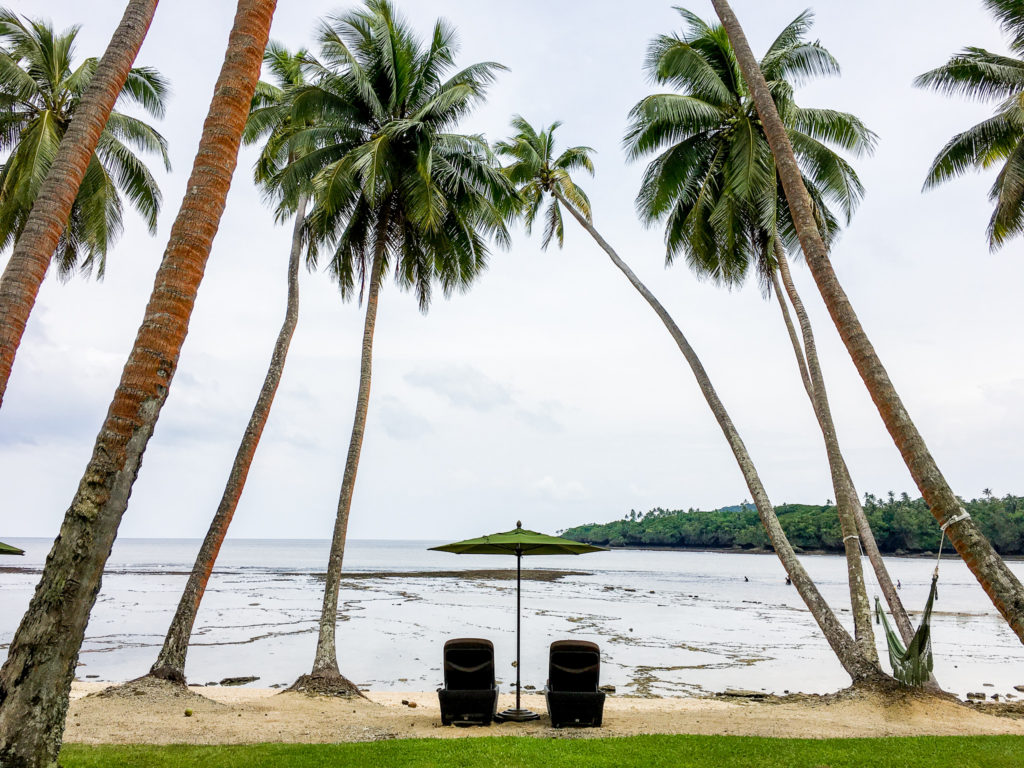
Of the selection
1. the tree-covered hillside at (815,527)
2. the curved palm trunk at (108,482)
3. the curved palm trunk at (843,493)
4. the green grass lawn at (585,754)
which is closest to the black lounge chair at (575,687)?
the green grass lawn at (585,754)

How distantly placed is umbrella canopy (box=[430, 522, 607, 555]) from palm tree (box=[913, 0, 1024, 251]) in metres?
11.9

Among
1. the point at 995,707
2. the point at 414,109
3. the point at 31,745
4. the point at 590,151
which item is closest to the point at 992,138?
the point at 590,151

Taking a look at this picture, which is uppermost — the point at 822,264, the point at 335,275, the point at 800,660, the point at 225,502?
the point at 335,275

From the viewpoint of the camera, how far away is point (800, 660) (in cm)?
1905

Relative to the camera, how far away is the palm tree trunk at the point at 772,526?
429 inches

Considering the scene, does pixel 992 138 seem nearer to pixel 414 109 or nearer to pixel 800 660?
pixel 414 109

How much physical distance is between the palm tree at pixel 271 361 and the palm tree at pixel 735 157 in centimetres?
791

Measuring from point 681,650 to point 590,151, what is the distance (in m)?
15.2

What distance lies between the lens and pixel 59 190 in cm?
687

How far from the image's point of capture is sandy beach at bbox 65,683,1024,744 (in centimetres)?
783

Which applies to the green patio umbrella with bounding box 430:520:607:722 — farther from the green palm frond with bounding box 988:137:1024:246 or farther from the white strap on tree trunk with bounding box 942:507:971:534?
the green palm frond with bounding box 988:137:1024:246

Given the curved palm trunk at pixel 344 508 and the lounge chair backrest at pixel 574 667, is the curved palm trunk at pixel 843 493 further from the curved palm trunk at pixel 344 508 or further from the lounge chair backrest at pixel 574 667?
the curved palm trunk at pixel 344 508

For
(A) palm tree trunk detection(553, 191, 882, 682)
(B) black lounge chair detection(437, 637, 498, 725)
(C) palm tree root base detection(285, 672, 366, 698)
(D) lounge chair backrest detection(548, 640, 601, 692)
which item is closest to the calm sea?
(C) palm tree root base detection(285, 672, 366, 698)

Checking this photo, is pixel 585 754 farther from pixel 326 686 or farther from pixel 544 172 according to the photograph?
pixel 544 172
